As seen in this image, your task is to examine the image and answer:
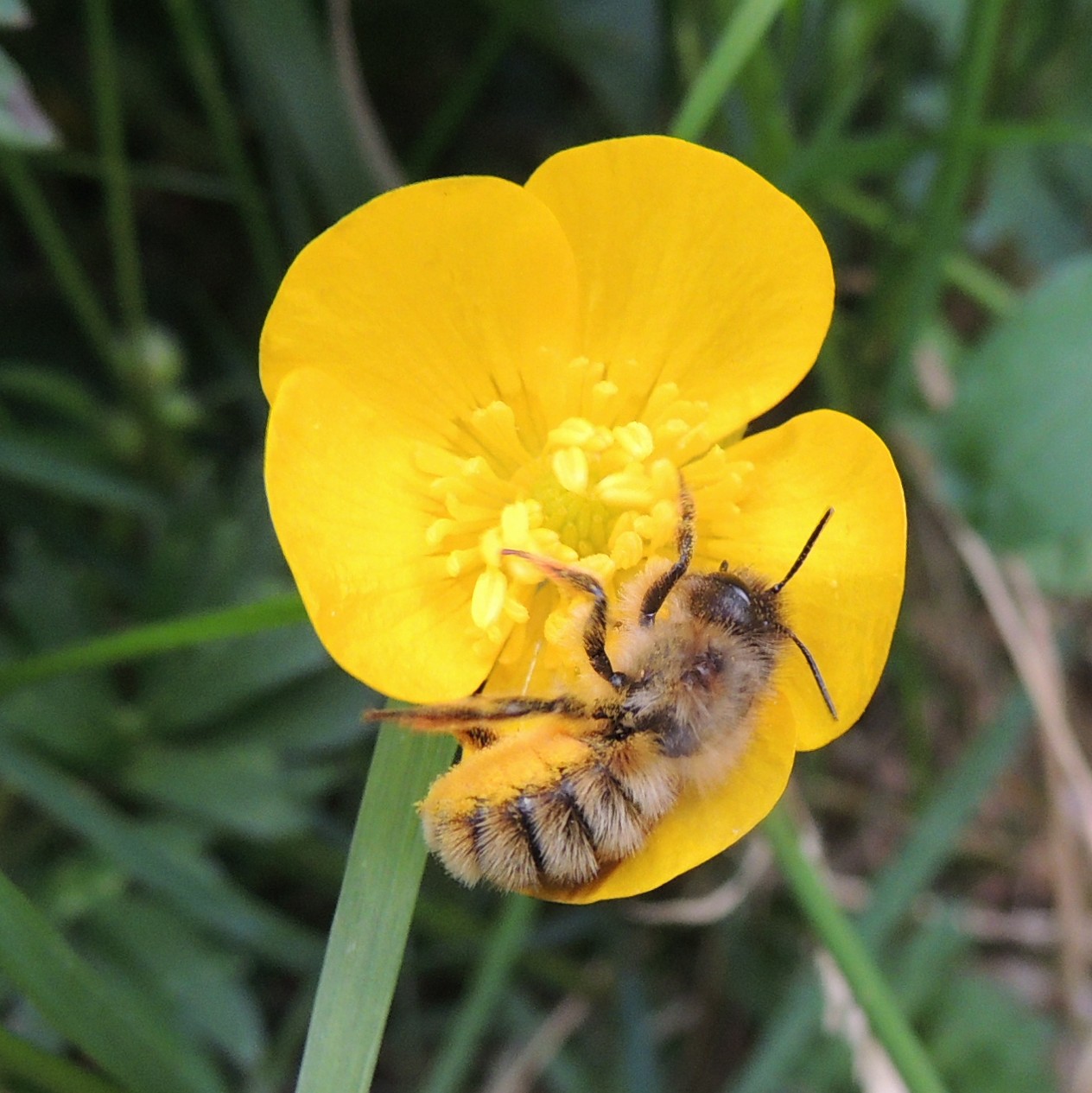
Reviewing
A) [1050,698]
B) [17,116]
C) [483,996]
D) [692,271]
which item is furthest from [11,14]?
[1050,698]

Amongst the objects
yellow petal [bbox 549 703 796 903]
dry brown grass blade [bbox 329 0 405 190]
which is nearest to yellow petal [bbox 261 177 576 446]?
yellow petal [bbox 549 703 796 903]

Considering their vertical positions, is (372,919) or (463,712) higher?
(463,712)

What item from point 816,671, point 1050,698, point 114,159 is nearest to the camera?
point 816,671

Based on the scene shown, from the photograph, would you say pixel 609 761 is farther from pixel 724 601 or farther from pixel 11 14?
pixel 11 14

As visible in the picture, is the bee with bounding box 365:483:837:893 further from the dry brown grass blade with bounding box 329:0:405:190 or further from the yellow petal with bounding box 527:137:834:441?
the dry brown grass blade with bounding box 329:0:405:190

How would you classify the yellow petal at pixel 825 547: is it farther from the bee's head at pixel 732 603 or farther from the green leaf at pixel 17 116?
the green leaf at pixel 17 116

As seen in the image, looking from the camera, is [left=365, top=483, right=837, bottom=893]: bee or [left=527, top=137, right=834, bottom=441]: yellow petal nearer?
Answer: [left=365, top=483, right=837, bottom=893]: bee
